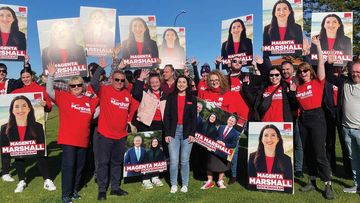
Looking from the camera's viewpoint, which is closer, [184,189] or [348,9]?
[184,189]

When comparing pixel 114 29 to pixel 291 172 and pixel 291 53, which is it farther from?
pixel 291 172

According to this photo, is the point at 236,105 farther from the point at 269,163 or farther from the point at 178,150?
the point at 178,150

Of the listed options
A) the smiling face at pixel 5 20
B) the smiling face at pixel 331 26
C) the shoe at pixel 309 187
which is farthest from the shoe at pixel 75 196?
the smiling face at pixel 331 26

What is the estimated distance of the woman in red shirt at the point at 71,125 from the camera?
6266 millimetres

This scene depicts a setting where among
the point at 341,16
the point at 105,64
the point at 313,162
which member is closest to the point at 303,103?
the point at 313,162

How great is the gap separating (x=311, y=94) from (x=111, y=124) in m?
3.71

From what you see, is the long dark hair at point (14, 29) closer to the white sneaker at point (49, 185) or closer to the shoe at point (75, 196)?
the white sneaker at point (49, 185)

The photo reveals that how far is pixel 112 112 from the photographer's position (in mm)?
6559

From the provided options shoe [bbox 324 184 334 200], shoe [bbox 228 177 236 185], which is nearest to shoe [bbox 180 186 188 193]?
shoe [bbox 228 177 236 185]

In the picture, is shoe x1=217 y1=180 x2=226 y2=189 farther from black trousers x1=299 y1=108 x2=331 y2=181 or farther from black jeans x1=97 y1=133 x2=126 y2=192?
black jeans x1=97 y1=133 x2=126 y2=192

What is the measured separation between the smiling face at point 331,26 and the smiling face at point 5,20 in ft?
22.3

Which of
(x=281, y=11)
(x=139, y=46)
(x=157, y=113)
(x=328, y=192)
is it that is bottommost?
(x=328, y=192)

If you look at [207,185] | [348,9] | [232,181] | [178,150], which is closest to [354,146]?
[232,181]

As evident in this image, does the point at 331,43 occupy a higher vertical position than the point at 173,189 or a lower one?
higher
